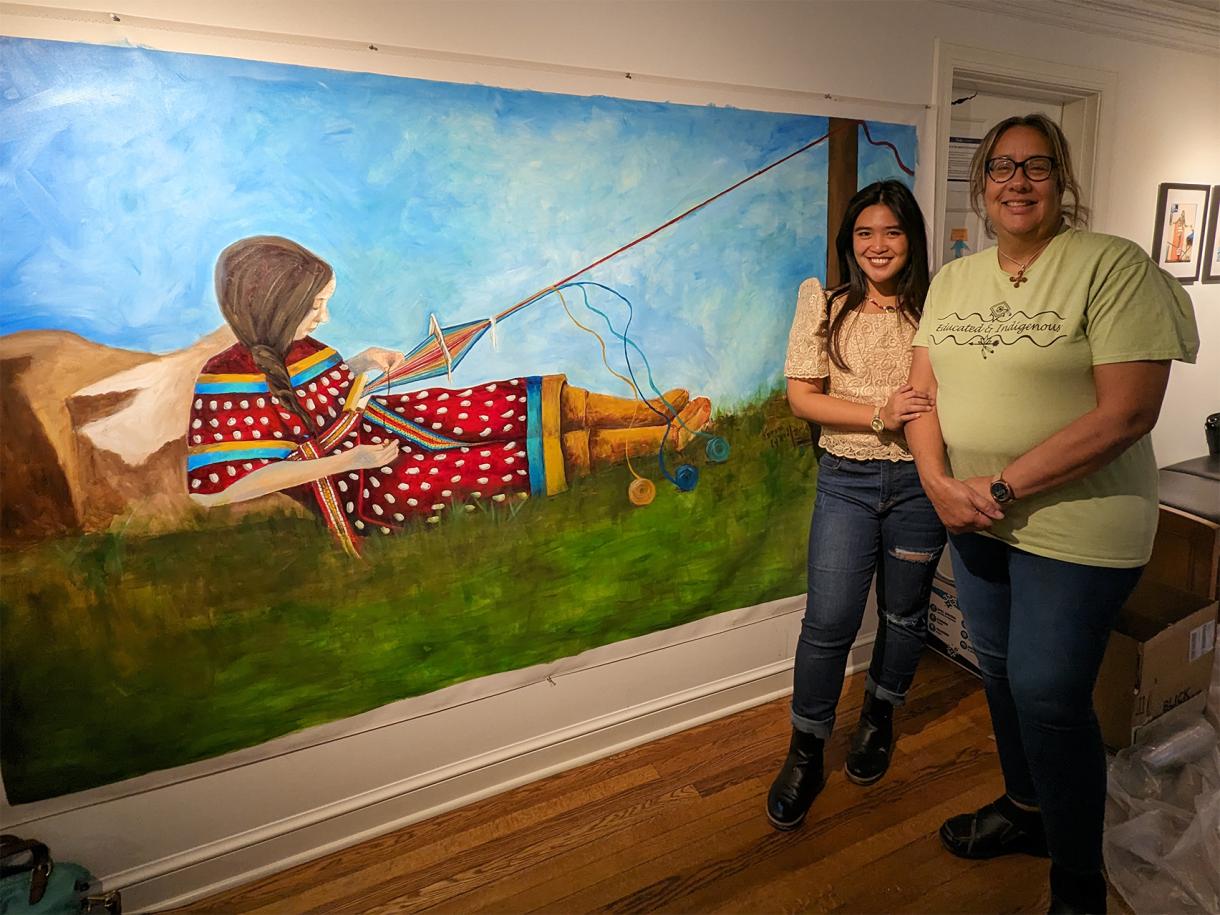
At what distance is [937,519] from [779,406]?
57 cm

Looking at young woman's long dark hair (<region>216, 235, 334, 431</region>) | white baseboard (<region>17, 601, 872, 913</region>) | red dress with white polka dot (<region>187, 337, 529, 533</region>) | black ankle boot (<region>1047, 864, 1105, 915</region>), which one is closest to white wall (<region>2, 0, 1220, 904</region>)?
white baseboard (<region>17, 601, 872, 913</region>)

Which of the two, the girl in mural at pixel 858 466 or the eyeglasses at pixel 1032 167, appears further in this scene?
the girl in mural at pixel 858 466

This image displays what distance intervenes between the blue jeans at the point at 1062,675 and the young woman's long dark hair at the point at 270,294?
4.85 ft

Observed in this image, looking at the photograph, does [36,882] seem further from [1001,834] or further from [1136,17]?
[1136,17]

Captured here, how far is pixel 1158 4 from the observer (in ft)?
8.12

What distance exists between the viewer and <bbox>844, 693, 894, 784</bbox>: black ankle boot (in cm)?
190

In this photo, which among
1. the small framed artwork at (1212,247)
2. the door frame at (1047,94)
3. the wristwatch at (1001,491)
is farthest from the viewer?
the small framed artwork at (1212,247)

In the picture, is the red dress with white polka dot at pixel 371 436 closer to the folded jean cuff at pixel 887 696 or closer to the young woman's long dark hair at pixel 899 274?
the young woman's long dark hair at pixel 899 274

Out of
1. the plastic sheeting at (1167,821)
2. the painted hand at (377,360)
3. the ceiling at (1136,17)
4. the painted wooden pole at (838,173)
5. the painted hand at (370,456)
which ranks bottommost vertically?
the plastic sheeting at (1167,821)

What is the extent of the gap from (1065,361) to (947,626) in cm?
145

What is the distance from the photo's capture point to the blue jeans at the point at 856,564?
1673 mm

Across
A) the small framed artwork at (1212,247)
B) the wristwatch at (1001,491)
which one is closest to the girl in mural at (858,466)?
the wristwatch at (1001,491)

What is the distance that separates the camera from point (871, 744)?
192 centimetres

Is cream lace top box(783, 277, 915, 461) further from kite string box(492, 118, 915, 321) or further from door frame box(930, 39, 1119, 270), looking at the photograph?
door frame box(930, 39, 1119, 270)
